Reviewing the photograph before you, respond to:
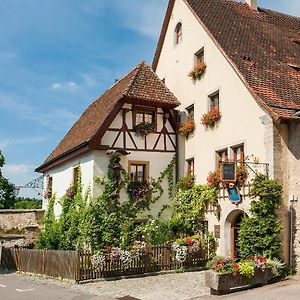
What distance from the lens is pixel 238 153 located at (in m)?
17.1

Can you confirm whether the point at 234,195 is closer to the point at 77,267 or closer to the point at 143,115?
the point at 77,267

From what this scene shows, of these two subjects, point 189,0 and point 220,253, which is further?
point 189,0

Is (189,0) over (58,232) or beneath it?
over

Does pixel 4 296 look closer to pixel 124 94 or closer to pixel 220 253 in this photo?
pixel 220 253

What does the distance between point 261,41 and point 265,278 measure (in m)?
10.9

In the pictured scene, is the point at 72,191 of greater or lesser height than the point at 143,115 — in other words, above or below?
below

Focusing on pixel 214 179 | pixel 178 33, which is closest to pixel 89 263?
pixel 214 179

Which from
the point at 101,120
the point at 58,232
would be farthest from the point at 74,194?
the point at 101,120

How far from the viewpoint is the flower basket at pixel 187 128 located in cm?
2017

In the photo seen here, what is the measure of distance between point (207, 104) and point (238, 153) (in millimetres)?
3096

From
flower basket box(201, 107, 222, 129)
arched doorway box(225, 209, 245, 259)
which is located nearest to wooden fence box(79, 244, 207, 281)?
arched doorway box(225, 209, 245, 259)

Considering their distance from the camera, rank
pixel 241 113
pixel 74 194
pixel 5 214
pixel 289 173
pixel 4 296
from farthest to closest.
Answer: pixel 5 214 < pixel 74 194 < pixel 241 113 < pixel 289 173 < pixel 4 296

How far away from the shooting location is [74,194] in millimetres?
20938

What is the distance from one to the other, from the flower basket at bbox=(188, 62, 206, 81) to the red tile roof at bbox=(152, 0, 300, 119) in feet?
4.53
